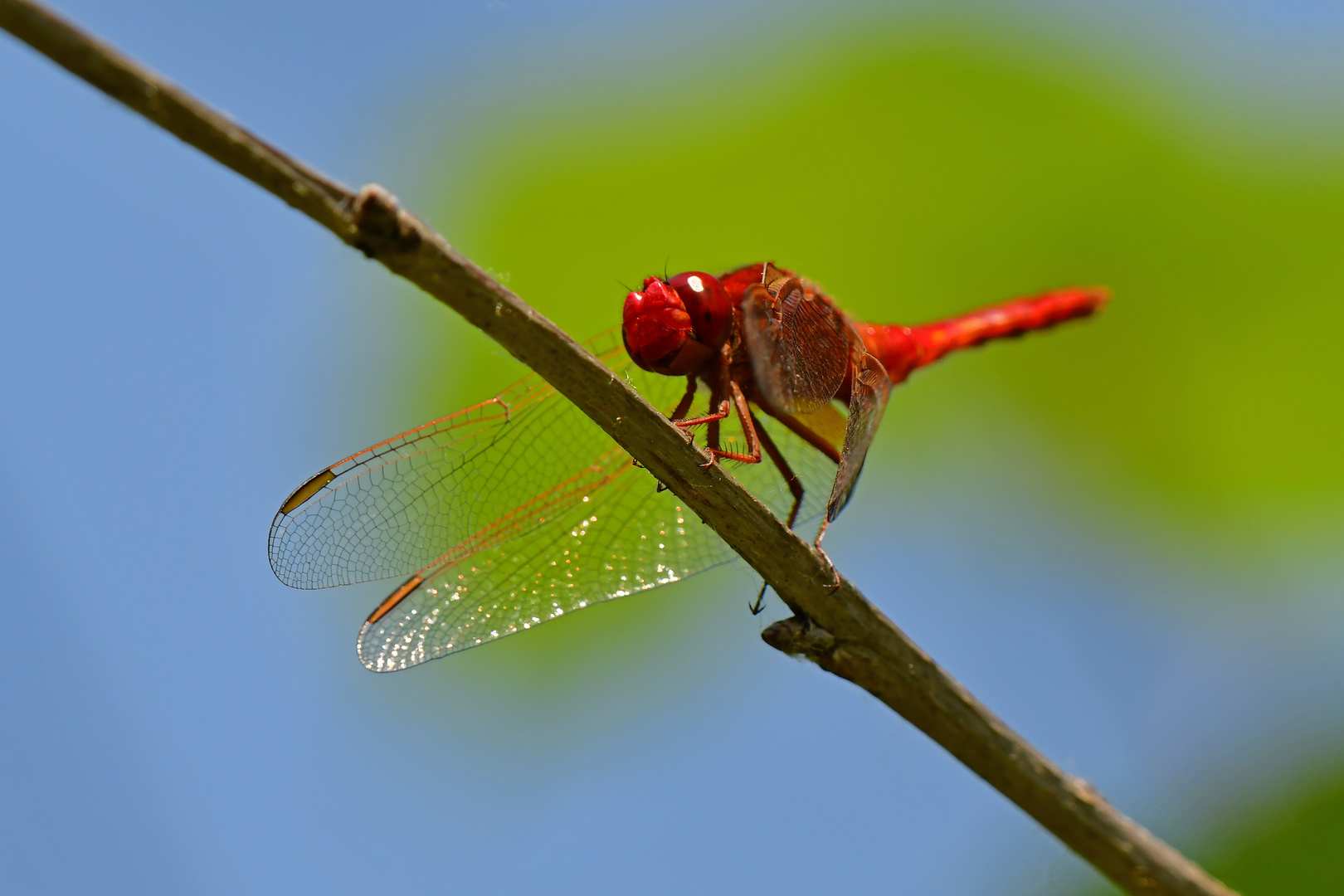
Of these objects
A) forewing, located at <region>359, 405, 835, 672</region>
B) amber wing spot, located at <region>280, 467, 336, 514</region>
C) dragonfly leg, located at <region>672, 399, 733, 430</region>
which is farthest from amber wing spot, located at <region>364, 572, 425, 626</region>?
dragonfly leg, located at <region>672, 399, 733, 430</region>

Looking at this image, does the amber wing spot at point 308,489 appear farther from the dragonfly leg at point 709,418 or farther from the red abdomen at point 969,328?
the red abdomen at point 969,328

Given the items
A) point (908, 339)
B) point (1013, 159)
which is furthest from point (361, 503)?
point (1013, 159)

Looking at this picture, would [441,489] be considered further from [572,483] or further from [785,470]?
[785,470]

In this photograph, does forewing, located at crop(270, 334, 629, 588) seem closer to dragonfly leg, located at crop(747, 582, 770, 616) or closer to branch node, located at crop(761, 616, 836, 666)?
dragonfly leg, located at crop(747, 582, 770, 616)

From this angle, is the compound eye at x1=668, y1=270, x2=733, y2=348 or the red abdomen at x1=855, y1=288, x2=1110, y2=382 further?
the red abdomen at x1=855, y1=288, x2=1110, y2=382

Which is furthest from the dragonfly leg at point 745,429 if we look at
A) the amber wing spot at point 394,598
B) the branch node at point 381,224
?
the branch node at point 381,224

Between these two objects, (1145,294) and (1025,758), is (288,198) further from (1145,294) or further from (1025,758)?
(1145,294)
